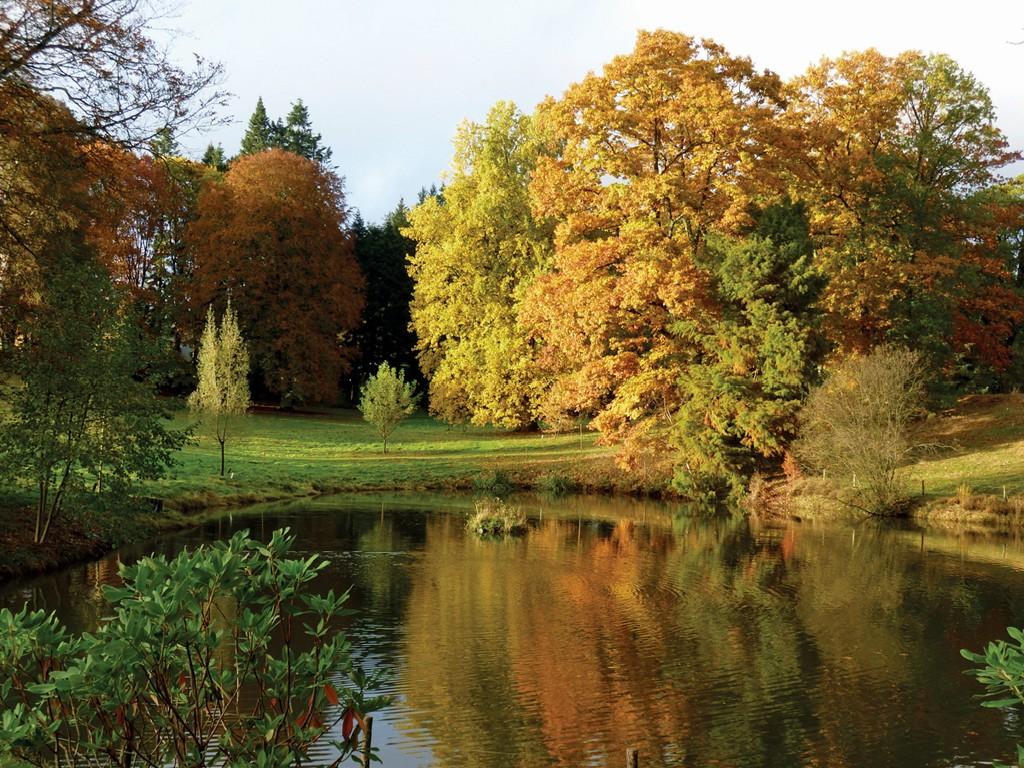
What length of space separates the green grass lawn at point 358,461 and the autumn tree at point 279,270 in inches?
159

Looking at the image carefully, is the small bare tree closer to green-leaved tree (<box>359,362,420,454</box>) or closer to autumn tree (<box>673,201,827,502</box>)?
autumn tree (<box>673,201,827,502</box>)

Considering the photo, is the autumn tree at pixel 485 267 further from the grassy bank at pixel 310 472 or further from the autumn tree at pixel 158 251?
the autumn tree at pixel 158 251

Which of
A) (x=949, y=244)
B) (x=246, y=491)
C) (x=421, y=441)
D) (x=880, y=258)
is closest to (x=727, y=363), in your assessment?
(x=880, y=258)

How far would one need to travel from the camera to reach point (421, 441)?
43562 mm

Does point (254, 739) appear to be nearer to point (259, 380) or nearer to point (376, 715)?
point (376, 715)

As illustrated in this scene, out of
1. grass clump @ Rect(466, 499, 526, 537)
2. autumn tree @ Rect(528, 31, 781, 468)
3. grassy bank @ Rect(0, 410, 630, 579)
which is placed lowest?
grass clump @ Rect(466, 499, 526, 537)

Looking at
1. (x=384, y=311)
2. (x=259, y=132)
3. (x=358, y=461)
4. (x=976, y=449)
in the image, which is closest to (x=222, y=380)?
(x=358, y=461)

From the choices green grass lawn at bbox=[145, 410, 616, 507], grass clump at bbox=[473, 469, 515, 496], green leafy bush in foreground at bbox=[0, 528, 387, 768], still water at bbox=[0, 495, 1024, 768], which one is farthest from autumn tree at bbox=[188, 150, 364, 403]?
green leafy bush in foreground at bbox=[0, 528, 387, 768]

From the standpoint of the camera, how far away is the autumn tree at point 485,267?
139 ft

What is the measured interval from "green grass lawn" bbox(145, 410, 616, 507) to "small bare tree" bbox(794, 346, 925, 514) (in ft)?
30.5

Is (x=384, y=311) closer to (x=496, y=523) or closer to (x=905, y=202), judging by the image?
(x=905, y=202)

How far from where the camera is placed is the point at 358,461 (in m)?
37.1

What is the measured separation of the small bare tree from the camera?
26.1 m

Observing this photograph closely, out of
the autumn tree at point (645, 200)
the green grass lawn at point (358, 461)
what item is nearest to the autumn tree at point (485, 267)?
the green grass lawn at point (358, 461)
